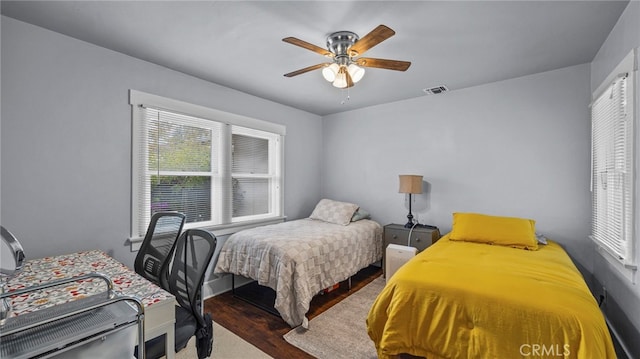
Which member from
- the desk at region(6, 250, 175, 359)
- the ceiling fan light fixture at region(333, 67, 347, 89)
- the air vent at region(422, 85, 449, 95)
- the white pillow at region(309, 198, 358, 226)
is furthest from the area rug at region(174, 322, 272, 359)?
the air vent at region(422, 85, 449, 95)

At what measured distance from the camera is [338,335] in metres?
2.38

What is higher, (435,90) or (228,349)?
(435,90)

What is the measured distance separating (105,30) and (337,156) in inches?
132

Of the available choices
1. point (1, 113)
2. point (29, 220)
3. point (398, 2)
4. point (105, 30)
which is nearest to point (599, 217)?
point (398, 2)

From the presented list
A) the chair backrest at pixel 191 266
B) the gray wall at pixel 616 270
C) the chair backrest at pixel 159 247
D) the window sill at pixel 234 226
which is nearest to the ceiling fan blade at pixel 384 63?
the gray wall at pixel 616 270

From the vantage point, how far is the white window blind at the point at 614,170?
5.99 ft

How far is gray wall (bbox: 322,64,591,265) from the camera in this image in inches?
112

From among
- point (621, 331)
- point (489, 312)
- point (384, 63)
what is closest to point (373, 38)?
point (384, 63)

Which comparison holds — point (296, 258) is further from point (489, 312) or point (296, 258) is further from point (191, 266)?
point (489, 312)

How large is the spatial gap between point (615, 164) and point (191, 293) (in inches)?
125

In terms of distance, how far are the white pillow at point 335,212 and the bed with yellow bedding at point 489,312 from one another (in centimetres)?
174

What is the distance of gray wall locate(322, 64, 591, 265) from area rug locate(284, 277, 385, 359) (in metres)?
1.67

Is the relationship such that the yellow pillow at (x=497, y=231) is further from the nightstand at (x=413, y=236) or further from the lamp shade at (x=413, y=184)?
the lamp shade at (x=413, y=184)

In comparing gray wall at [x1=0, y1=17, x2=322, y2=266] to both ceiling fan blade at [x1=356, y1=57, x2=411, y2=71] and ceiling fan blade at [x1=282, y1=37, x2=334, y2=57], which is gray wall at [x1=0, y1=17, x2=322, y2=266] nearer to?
ceiling fan blade at [x1=282, y1=37, x2=334, y2=57]
